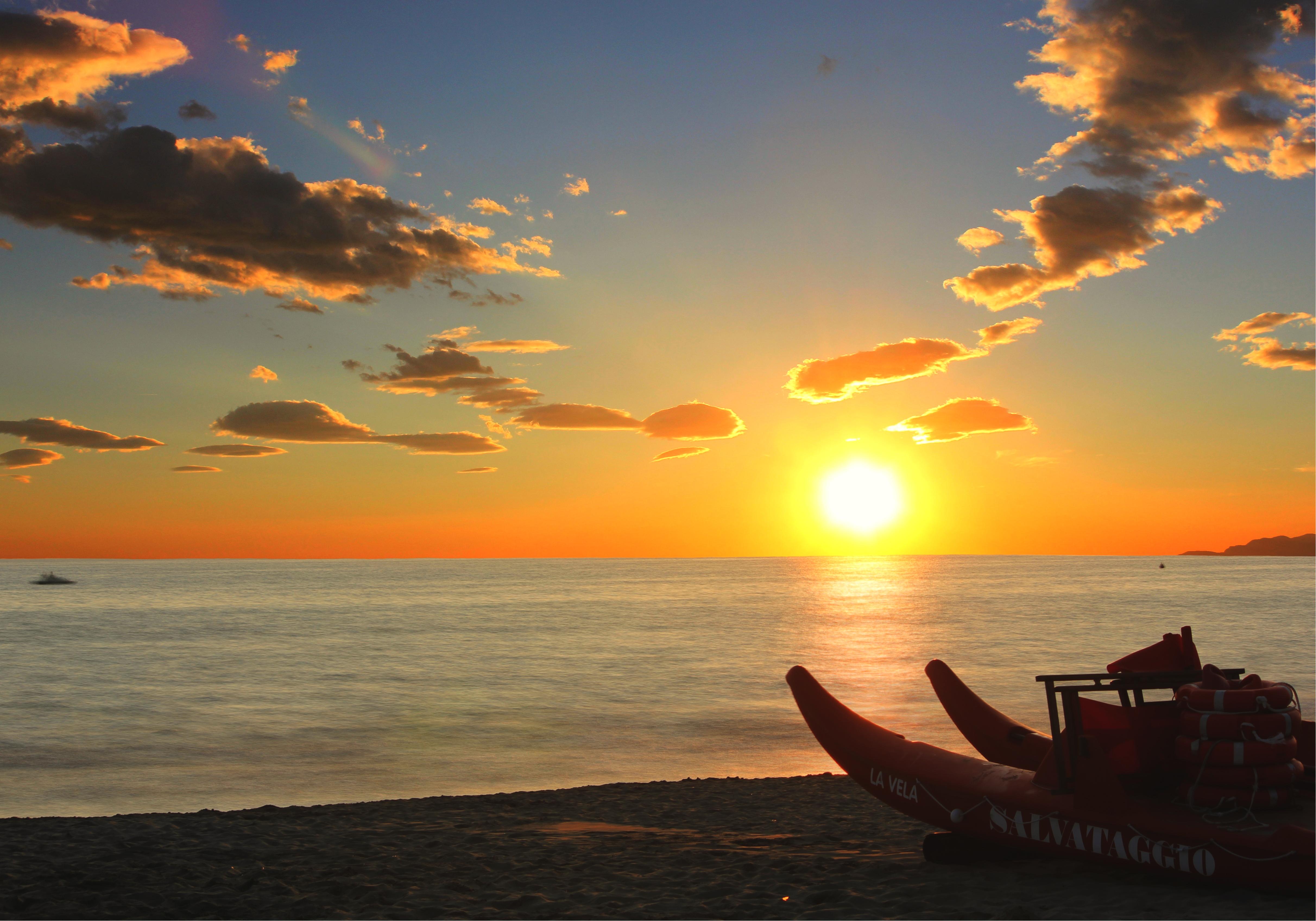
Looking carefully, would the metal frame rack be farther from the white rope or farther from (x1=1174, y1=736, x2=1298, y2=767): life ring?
the white rope

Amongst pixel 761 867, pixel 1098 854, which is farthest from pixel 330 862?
pixel 1098 854

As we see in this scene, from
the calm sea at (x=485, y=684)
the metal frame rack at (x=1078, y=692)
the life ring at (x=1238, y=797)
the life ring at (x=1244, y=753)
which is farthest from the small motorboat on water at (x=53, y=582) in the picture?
the life ring at (x=1244, y=753)

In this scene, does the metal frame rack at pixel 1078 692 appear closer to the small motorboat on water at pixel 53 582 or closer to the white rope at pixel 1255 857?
the white rope at pixel 1255 857

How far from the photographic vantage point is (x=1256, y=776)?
251 inches

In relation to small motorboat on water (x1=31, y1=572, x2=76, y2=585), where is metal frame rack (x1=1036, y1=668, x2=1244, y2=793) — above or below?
above

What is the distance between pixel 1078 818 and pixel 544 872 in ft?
16.5

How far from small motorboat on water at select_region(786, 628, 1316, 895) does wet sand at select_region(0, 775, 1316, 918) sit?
27 cm

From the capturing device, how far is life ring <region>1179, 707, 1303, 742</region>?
6359 mm

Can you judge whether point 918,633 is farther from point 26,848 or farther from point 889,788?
point 26,848

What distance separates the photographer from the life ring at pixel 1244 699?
6371mm

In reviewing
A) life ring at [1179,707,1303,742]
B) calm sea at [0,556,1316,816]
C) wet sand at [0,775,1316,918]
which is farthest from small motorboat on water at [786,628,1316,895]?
calm sea at [0,556,1316,816]

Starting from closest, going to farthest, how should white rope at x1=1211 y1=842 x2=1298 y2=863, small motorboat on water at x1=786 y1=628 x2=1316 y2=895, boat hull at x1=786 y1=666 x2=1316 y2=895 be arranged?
white rope at x1=1211 y1=842 x2=1298 y2=863
boat hull at x1=786 y1=666 x2=1316 y2=895
small motorboat on water at x1=786 y1=628 x2=1316 y2=895

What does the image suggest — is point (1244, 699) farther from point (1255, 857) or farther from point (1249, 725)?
point (1255, 857)

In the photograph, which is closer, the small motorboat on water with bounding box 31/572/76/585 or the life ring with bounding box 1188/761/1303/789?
the life ring with bounding box 1188/761/1303/789
